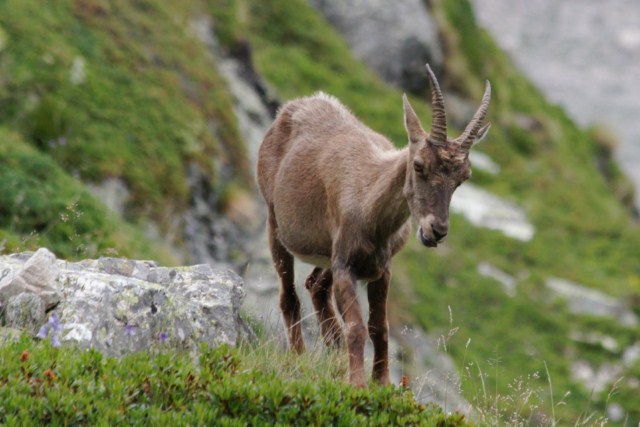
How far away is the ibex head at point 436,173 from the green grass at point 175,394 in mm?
1321

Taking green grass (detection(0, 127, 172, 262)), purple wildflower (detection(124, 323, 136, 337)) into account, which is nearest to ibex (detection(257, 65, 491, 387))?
purple wildflower (detection(124, 323, 136, 337))

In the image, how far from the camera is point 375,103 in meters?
24.6

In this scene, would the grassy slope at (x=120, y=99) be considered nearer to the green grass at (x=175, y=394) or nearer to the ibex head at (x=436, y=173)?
the ibex head at (x=436, y=173)

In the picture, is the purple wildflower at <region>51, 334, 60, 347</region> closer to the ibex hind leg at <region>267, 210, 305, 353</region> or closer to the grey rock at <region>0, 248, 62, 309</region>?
the grey rock at <region>0, 248, 62, 309</region>

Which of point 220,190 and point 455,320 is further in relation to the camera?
point 455,320

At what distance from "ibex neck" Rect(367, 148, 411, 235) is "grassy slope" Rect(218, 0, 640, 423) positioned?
6.88 metres

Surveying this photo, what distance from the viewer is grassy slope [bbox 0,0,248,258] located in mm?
14312

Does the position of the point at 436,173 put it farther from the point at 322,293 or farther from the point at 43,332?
the point at 43,332

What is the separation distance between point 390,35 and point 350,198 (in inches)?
788

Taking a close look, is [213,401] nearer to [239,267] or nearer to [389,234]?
[389,234]

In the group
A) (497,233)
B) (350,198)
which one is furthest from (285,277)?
(497,233)

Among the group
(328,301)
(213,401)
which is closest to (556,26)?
(328,301)

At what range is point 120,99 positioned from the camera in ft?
51.4

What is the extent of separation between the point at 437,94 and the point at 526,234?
16.4m
